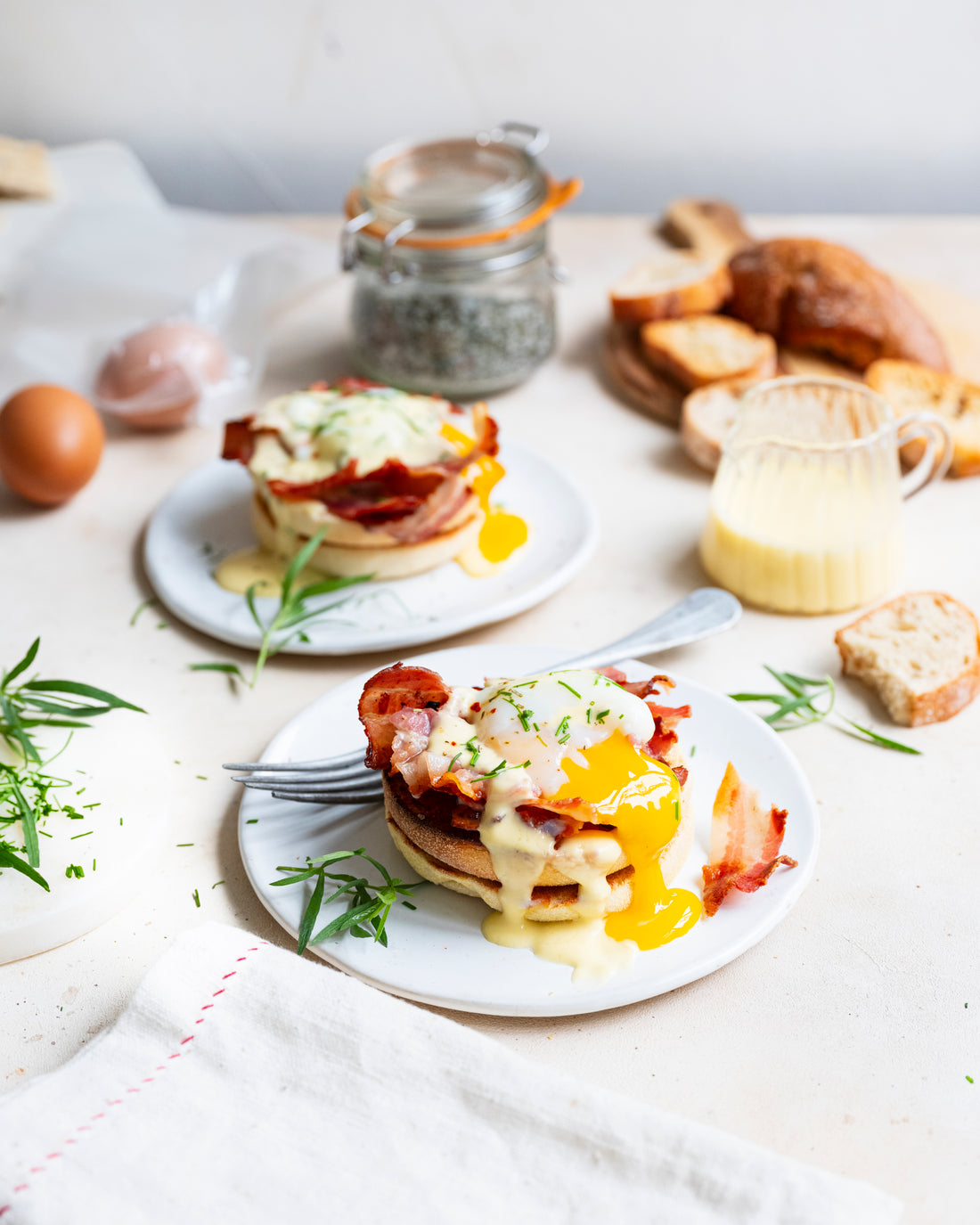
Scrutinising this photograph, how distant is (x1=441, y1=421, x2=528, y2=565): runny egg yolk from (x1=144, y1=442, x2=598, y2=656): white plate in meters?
0.03

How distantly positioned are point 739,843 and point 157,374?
6.54ft

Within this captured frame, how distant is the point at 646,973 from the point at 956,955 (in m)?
0.47

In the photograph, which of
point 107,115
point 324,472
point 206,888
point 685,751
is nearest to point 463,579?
point 324,472

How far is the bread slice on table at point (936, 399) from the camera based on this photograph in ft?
9.19

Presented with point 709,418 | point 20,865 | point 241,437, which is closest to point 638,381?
point 709,418

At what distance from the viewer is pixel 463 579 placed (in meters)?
2.50

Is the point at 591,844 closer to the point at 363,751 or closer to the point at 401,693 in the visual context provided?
the point at 401,693

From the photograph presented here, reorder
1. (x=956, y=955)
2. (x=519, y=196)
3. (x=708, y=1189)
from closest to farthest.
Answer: (x=708, y=1189) < (x=956, y=955) < (x=519, y=196)

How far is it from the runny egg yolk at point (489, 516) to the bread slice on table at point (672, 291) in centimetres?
90

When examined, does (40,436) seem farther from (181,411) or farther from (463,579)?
(463,579)

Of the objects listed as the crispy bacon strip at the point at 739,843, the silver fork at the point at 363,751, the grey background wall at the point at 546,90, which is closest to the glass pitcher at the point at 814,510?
the silver fork at the point at 363,751

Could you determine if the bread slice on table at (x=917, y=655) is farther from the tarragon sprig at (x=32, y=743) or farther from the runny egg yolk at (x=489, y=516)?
the tarragon sprig at (x=32, y=743)

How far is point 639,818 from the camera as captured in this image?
1.60 m

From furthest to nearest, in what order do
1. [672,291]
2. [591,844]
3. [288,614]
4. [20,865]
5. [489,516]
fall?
[672,291]
[489,516]
[288,614]
[20,865]
[591,844]
